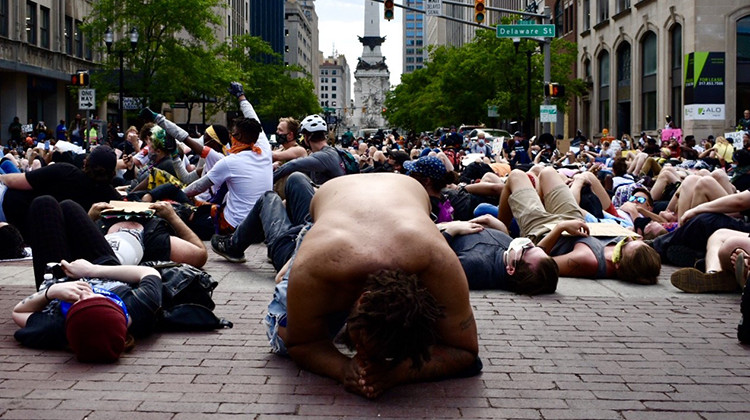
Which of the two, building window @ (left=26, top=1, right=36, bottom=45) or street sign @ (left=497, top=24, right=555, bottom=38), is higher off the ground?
building window @ (left=26, top=1, right=36, bottom=45)

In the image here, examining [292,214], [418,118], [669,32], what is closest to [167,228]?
[292,214]

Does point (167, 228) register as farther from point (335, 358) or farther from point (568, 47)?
A: point (568, 47)

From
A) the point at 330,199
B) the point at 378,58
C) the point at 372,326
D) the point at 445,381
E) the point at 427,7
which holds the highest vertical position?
the point at 378,58

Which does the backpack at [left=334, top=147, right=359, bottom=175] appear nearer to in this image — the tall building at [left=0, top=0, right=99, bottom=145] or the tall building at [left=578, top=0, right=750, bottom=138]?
the tall building at [left=578, top=0, right=750, bottom=138]

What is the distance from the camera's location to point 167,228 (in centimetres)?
834

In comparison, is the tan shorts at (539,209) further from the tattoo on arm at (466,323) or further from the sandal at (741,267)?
Result: the tattoo on arm at (466,323)

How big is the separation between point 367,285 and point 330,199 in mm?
1025

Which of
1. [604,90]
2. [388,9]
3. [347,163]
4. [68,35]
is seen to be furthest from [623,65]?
[347,163]

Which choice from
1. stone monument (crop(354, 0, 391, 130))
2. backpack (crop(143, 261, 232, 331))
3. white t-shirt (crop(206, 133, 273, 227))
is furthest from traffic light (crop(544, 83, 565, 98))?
stone monument (crop(354, 0, 391, 130))

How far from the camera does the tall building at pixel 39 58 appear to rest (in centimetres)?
3981

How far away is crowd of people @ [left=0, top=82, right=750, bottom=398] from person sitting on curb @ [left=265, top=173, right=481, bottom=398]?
1 centimetres

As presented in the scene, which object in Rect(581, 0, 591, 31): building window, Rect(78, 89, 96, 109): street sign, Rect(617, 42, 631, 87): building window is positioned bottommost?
Rect(78, 89, 96, 109): street sign

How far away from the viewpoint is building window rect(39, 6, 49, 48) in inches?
1727

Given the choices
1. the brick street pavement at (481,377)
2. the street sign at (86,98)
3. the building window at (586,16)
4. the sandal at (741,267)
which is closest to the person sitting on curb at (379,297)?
the brick street pavement at (481,377)
